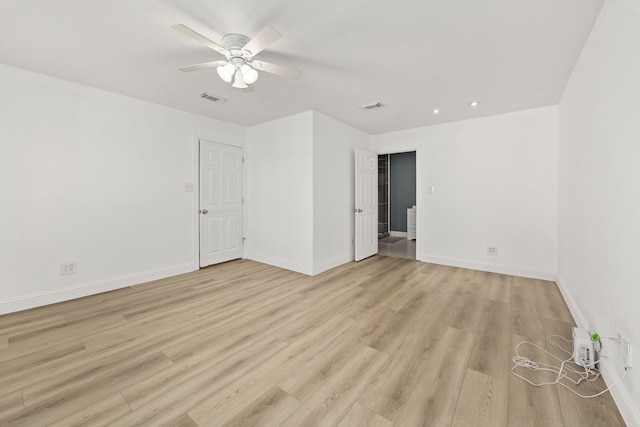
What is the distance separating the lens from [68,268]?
3.04 m

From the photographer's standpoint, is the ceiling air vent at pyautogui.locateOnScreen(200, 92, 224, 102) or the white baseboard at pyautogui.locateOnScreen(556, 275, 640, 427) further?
the ceiling air vent at pyautogui.locateOnScreen(200, 92, 224, 102)

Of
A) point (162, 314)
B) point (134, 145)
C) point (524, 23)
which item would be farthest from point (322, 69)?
point (162, 314)

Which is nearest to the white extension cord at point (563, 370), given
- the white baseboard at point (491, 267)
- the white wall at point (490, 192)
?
the white baseboard at point (491, 267)

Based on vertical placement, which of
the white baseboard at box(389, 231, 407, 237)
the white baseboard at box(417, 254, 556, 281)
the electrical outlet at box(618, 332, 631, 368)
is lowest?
the white baseboard at box(417, 254, 556, 281)

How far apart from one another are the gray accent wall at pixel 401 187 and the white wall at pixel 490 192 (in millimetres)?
2670

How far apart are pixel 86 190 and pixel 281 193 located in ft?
8.27

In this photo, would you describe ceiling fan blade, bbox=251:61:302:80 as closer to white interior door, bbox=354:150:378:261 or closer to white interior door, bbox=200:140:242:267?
white interior door, bbox=200:140:242:267

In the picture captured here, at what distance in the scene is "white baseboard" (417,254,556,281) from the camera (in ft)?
12.3

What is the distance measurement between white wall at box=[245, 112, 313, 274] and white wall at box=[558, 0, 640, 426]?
9.72ft

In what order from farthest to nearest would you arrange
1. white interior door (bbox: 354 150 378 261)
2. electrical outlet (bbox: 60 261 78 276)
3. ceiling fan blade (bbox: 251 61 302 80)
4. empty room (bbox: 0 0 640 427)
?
white interior door (bbox: 354 150 378 261) → electrical outlet (bbox: 60 261 78 276) → ceiling fan blade (bbox: 251 61 302 80) → empty room (bbox: 0 0 640 427)

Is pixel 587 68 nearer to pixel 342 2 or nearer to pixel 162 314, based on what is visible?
pixel 342 2

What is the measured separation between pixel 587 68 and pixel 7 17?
454 cm

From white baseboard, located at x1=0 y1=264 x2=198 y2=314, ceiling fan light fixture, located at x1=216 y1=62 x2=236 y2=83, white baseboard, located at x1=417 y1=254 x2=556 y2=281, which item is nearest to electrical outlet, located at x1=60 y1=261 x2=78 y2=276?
white baseboard, located at x1=0 y1=264 x2=198 y2=314

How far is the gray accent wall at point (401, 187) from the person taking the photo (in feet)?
24.5
